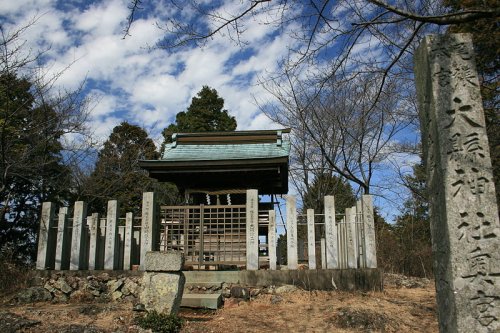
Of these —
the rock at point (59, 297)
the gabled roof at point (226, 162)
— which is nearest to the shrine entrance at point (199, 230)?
the gabled roof at point (226, 162)

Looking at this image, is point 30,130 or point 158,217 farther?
point 30,130

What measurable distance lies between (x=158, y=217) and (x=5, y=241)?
9745 millimetres

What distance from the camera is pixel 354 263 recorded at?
33.7 ft

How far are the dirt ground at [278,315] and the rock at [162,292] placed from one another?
0.45 m

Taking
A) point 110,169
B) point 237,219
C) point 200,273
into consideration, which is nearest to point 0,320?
point 200,273

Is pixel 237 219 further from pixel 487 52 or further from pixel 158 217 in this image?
pixel 487 52

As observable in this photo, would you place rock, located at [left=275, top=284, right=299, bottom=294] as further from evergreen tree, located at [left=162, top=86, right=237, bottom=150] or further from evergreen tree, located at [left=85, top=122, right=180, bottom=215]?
evergreen tree, located at [left=162, top=86, right=237, bottom=150]

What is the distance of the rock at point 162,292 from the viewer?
7.39 metres

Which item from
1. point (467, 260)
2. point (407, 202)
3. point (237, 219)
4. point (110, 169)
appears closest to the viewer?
point (467, 260)

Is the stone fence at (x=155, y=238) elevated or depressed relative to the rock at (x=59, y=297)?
elevated

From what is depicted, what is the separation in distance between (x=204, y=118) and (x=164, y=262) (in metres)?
21.4

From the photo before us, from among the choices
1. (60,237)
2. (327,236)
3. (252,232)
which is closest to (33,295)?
(60,237)

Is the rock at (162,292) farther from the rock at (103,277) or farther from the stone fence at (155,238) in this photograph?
the rock at (103,277)

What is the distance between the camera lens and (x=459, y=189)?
154 inches
